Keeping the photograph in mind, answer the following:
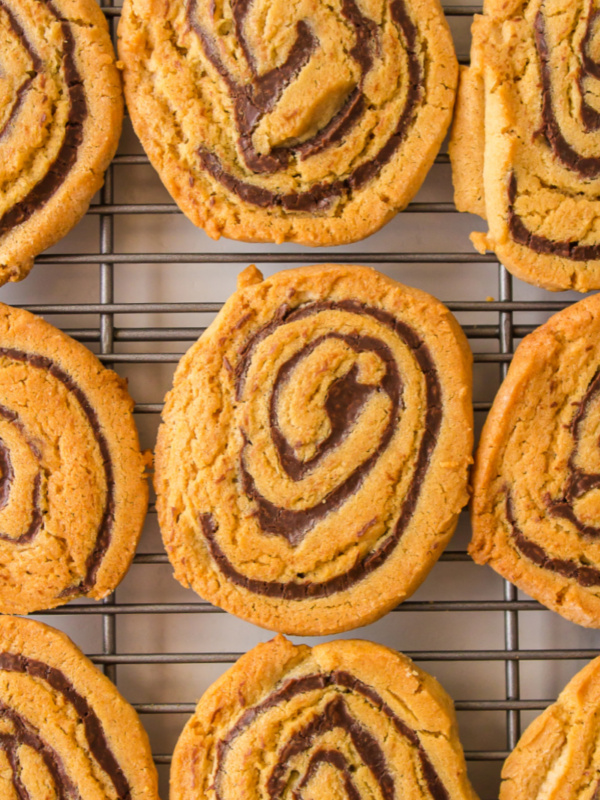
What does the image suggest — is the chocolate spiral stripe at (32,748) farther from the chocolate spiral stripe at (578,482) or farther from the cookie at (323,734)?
the chocolate spiral stripe at (578,482)

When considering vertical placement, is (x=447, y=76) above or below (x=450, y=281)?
above

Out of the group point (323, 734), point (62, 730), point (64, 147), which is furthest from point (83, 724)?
point (64, 147)

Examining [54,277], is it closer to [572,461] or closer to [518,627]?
[572,461]

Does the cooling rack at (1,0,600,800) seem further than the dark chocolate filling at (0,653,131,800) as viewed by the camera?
Yes

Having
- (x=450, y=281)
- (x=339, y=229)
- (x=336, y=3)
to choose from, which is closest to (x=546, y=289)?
(x=450, y=281)

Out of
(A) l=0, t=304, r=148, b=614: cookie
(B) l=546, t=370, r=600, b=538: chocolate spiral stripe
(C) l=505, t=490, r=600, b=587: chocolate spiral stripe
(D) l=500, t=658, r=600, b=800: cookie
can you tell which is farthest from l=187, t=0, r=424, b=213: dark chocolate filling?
Result: (D) l=500, t=658, r=600, b=800: cookie

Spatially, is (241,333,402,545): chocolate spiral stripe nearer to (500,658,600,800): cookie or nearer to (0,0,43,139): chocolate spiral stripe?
(500,658,600,800): cookie
